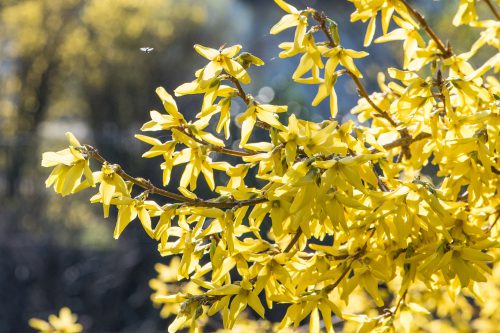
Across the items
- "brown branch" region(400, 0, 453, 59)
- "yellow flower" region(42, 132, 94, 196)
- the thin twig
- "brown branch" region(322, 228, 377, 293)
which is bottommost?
"brown branch" region(322, 228, 377, 293)

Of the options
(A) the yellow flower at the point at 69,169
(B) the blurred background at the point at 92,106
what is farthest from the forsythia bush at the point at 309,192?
(B) the blurred background at the point at 92,106

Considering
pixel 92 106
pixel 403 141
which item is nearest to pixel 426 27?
pixel 403 141

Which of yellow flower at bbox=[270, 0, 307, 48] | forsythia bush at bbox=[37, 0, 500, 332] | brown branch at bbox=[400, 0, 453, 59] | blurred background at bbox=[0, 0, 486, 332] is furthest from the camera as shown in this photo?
blurred background at bbox=[0, 0, 486, 332]

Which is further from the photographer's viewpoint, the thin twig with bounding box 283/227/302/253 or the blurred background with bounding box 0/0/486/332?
the blurred background with bounding box 0/0/486/332

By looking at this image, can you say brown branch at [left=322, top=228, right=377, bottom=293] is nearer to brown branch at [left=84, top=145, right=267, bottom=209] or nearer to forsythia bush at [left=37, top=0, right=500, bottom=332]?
forsythia bush at [left=37, top=0, right=500, bottom=332]

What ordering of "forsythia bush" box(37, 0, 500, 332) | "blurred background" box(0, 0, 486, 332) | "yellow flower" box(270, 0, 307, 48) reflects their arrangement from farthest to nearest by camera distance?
"blurred background" box(0, 0, 486, 332)
"yellow flower" box(270, 0, 307, 48)
"forsythia bush" box(37, 0, 500, 332)

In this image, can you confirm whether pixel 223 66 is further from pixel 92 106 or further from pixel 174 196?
pixel 92 106

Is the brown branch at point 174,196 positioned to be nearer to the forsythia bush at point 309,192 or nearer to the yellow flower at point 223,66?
the forsythia bush at point 309,192

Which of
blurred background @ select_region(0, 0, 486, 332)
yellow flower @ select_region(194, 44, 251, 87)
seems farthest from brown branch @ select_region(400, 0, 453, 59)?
blurred background @ select_region(0, 0, 486, 332)

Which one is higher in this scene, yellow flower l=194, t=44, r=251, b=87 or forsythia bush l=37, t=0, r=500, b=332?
yellow flower l=194, t=44, r=251, b=87
